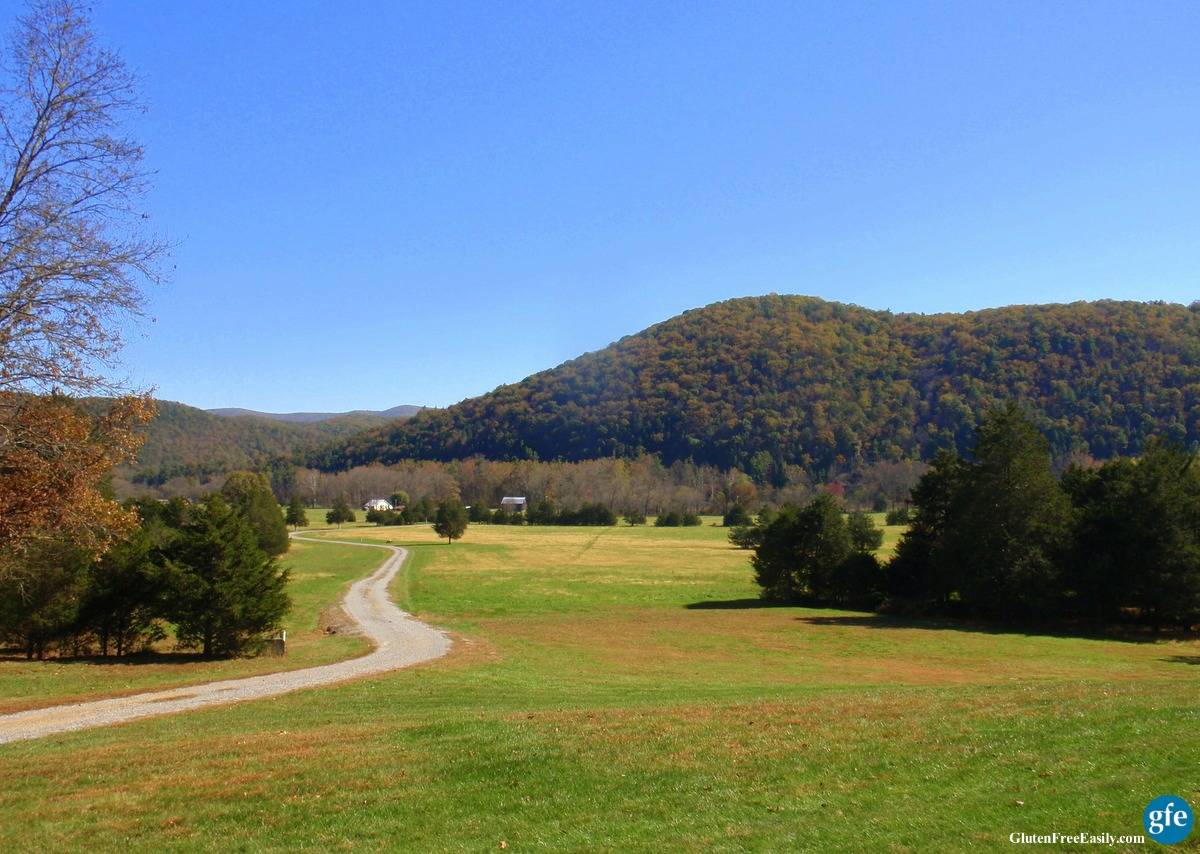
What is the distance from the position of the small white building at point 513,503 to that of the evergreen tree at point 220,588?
425 feet

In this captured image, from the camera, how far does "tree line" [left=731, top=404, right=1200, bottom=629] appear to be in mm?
35375

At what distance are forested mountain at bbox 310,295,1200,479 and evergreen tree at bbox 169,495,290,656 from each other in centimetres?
12454

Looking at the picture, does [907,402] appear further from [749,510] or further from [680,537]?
[680,537]

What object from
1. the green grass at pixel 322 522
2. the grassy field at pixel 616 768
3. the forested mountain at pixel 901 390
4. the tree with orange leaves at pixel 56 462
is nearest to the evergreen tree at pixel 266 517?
the green grass at pixel 322 522

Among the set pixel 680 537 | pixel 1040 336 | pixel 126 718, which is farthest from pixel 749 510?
pixel 126 718

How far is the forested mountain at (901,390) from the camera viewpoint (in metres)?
131

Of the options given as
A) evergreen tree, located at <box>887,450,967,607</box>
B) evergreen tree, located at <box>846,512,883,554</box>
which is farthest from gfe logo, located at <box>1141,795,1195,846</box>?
evergreen tree, located at <box>846,512,883,554</box>

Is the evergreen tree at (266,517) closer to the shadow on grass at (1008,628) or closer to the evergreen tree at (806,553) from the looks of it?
the evergreen tree at (806,553)

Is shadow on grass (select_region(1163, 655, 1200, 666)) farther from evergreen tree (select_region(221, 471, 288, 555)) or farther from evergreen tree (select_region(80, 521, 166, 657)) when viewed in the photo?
evergreen tree (select_region(221, 471, 288, 555))

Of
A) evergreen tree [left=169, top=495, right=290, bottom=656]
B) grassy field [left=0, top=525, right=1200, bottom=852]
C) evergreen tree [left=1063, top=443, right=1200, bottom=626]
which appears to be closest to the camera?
grassy field [left=0, top=525, right=1200, bottom=852]

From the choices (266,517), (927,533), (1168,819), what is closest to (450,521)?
(266,517)

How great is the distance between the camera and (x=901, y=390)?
16388cm

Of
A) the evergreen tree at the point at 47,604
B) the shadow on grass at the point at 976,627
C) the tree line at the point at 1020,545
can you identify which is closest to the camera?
the evergreen tree at the point at 47,604

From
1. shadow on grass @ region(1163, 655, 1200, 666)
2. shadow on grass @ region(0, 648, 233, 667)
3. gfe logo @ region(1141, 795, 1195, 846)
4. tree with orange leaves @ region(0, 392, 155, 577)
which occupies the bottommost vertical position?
shadow on grass @ region(1163, 655, 1200, 666)
